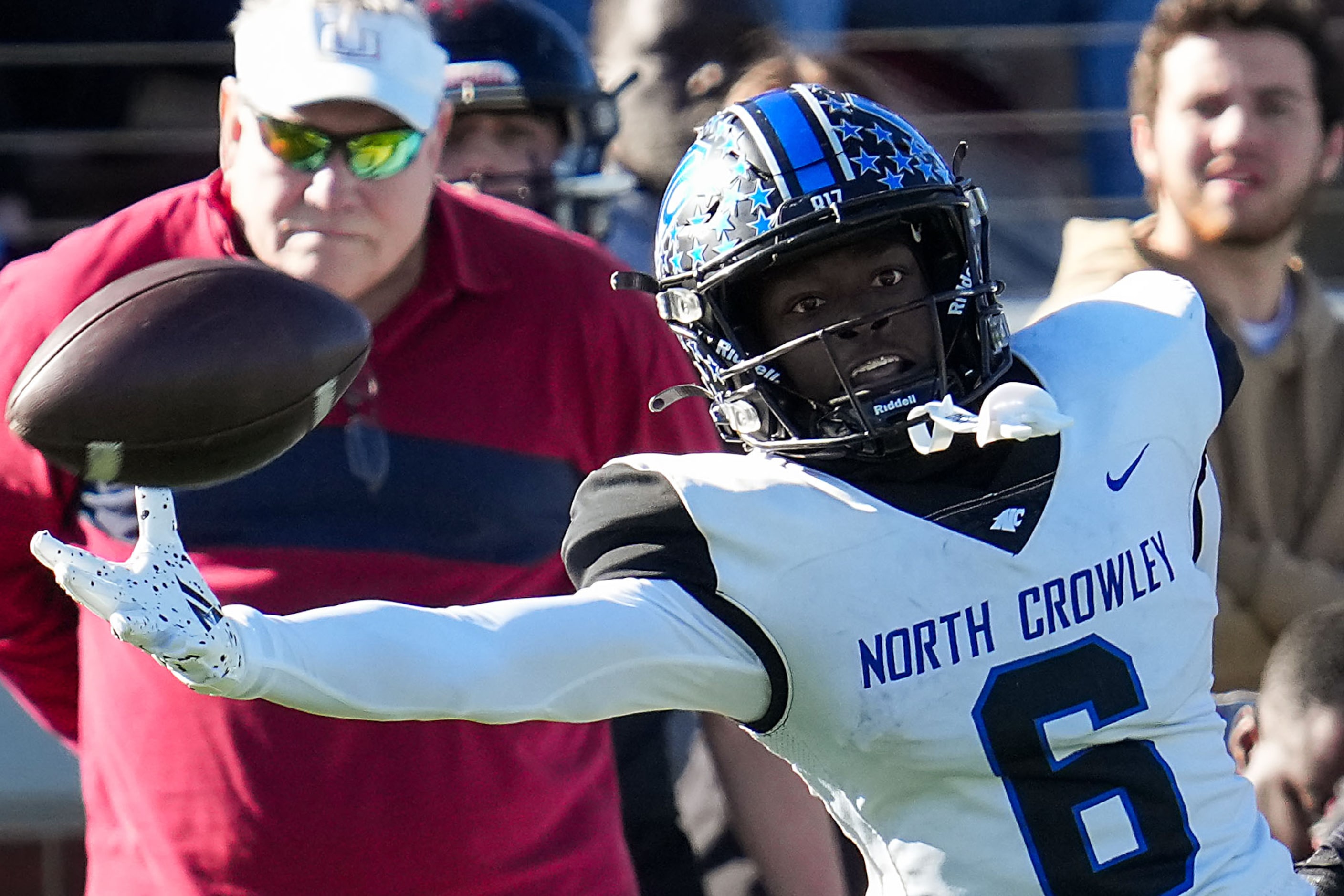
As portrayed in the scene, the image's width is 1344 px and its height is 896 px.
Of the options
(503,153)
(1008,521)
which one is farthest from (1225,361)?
(503,153)

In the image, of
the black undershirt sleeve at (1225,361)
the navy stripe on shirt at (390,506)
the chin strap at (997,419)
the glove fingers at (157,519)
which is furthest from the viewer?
the navy stripe on shirt at (390,506)

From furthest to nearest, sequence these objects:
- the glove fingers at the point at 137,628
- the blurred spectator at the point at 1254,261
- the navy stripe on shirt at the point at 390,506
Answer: the blurred spectator at the point at 1254,261, the navy stripe on shirt at the point at 390,506, the glove fingers at the point at 137,628

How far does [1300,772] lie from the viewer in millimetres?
3092

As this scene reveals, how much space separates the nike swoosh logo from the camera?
7.34ft

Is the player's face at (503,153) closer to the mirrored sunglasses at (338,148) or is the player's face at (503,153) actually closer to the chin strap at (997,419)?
the mirrored sunglasses at (338,148)

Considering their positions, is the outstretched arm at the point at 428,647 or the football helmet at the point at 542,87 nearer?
the outstretched arm at the point at 428,647

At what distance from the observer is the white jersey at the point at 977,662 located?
6.89ft

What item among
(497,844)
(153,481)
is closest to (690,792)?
(497,844)

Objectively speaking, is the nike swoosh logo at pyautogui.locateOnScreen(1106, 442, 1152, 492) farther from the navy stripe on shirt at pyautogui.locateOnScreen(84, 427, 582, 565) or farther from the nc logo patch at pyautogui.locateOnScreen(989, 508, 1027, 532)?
the navy stripe on shirt at pyautogui.locateOnScreen(84, 427, 582, 565)

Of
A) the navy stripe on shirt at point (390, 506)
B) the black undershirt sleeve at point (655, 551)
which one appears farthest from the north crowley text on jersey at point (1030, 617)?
the navy stripe on shirt at point (390, 506)

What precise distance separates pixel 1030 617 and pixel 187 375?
34.3 inches

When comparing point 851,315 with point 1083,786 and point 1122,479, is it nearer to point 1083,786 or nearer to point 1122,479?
point 1122,479

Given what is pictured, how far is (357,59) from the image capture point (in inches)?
112

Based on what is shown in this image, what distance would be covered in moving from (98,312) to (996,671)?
3.11 feet
